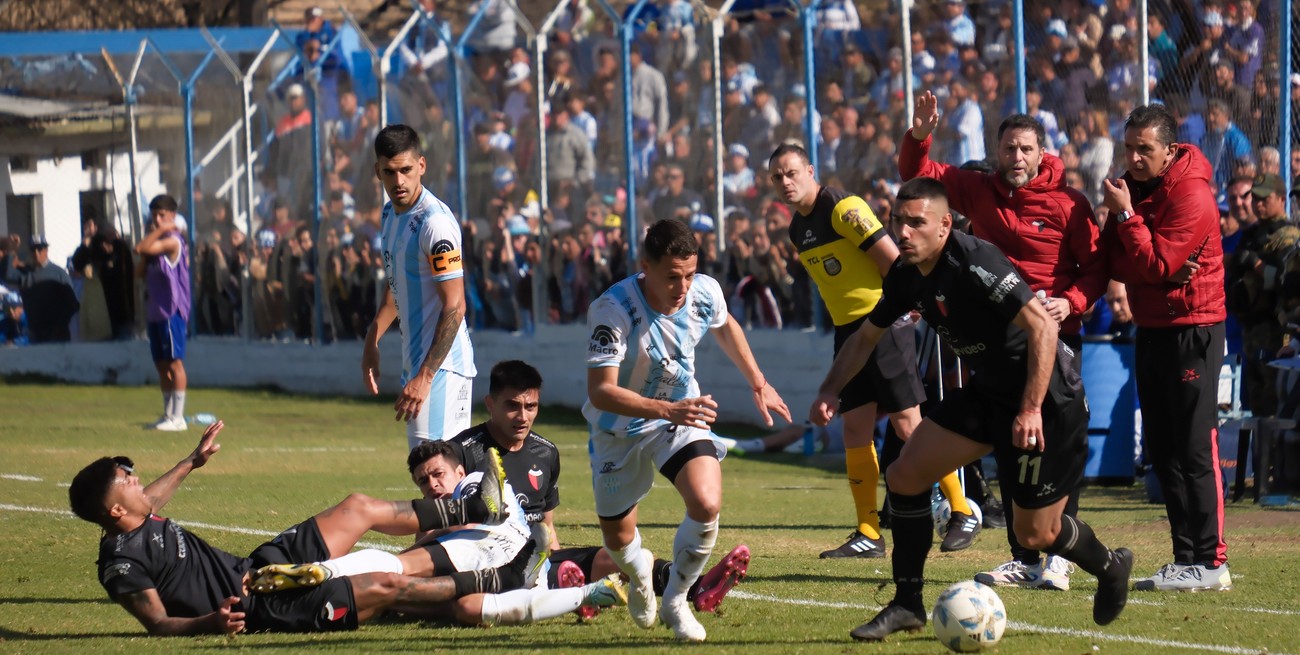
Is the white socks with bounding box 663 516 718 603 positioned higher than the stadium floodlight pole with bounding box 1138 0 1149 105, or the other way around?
the stadium floodlight pole with bounding box 1138 0 1149 105

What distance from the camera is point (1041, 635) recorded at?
671cm

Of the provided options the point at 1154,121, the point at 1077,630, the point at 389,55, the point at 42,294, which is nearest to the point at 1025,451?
the point at 1077,630

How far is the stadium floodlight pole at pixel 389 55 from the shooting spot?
2158 centimetres

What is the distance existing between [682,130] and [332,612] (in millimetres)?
12150

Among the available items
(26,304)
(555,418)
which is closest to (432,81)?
(555,418)

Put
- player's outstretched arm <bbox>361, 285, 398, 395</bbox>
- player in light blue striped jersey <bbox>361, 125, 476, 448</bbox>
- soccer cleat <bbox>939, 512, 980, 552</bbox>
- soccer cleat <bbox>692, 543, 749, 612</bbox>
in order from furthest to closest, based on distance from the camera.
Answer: soccer cleat <bbox>939, 512, 980, 552</bbox>
player's outstretched arm <bbox>361, 285, 398, 395</bbox>
player in light blue striped jersey <bbox>361, 125, 476, 448</bbox>
soccer cleat <bbox>692, 543, 749, 612</bbox>

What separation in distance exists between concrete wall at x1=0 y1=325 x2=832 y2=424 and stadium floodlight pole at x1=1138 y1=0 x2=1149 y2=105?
410 centimetres

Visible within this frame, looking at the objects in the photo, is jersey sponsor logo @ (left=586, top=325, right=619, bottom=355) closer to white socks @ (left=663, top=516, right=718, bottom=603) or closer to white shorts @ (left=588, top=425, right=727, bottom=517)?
white shorts @ (left=588, top=425, right=727, bottom=517)

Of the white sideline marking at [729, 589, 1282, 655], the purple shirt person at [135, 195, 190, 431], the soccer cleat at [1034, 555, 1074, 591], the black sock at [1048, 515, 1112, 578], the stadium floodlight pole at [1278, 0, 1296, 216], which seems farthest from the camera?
the purple shirt person at [135, 195, 190, 431]

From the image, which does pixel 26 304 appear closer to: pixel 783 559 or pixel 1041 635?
pixel 783 559

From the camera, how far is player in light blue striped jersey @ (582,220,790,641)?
6.68 metres

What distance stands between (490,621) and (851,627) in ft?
5.07

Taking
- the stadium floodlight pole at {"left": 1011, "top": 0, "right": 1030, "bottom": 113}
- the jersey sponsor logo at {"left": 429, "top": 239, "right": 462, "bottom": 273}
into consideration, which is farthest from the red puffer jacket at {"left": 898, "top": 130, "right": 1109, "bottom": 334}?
the stadium floodlight pole at {"left": 1011, "top": 0, "right": 1030, "bottom": 113}

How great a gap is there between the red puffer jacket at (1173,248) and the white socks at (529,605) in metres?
3.03
